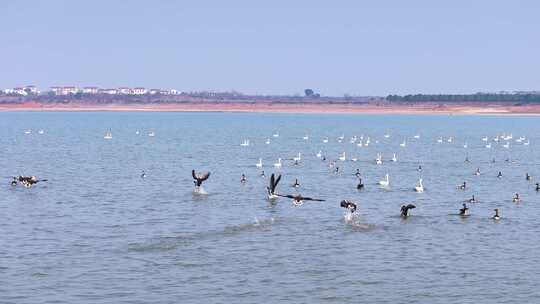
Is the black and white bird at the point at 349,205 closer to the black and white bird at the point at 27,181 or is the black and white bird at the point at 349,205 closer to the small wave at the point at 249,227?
the small wave at the point at 249,227

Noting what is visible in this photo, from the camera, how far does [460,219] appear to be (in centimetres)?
5291

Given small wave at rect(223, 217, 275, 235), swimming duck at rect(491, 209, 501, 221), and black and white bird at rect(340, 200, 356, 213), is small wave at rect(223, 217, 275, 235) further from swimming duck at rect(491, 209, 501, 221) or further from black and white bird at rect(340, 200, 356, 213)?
swimming duck at rect(491, 209, 501, 221)

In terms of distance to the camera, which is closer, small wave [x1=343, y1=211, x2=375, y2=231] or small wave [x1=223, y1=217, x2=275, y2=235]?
small wave [x1=223, y1=217, x2=275, y2=235]

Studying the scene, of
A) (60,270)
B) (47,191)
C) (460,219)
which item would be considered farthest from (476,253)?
(47,191)

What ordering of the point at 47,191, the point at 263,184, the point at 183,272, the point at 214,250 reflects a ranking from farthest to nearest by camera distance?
the point at 263,184, the point at 47,191, the point at 214,250, the point at 183,272

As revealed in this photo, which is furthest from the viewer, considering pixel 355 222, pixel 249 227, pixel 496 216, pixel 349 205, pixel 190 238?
pixel 496 216

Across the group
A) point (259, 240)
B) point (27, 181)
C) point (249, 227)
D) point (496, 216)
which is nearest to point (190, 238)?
point (259, 240)

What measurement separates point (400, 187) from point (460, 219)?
16968mm

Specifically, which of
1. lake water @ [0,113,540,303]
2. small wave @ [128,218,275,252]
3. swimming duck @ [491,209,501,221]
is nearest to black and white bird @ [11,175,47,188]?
lake water @ [0,113,540,303]

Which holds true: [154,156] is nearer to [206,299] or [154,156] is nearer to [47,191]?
[47,191]

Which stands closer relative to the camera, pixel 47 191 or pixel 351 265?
pixel 351 265

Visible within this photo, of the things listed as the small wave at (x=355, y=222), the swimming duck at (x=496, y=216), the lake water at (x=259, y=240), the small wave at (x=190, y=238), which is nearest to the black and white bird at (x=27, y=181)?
the lake water at (x=259, y=240)

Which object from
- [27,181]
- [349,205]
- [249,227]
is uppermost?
[349,205]

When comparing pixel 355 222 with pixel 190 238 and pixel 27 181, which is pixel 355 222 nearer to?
pixel 190 238
